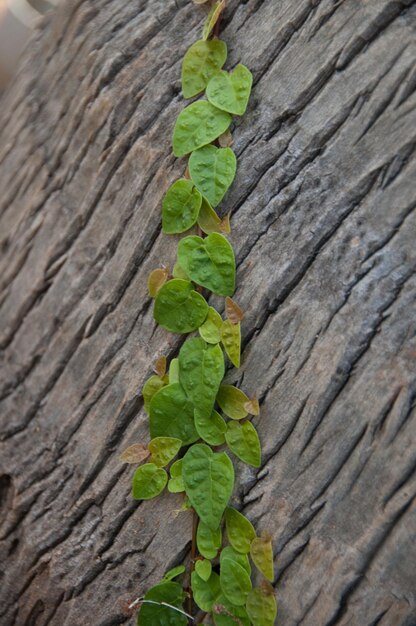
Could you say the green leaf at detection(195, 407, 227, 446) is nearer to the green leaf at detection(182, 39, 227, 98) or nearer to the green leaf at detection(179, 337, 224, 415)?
the green leaf at detection(179, 337, 224, 415)

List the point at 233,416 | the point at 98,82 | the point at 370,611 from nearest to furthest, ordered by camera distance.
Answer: the point at 370,611 → the point at 233,416 → the point at 98,82

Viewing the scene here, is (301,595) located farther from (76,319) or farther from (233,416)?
(76,319)

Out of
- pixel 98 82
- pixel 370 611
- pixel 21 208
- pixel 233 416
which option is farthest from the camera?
pixel 21 208

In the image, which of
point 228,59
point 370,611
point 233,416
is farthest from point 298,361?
point 228,59

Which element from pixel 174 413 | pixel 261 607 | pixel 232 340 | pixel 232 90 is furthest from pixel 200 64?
pixel 261 607

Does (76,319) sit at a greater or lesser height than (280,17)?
lesser

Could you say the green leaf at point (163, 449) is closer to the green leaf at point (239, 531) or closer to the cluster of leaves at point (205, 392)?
the cluster of leaves at point (205, 392)

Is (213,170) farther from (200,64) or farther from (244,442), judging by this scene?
(244,442)

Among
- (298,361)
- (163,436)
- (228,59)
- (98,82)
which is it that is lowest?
(163,436)
